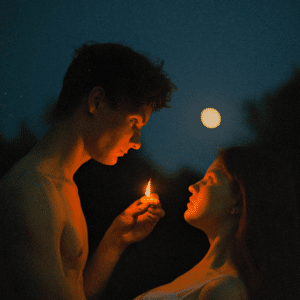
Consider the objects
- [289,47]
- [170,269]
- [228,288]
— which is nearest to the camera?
[228,288]

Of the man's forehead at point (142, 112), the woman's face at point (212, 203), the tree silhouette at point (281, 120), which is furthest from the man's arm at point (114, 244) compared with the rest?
the tree silhouette at point (281, 120)

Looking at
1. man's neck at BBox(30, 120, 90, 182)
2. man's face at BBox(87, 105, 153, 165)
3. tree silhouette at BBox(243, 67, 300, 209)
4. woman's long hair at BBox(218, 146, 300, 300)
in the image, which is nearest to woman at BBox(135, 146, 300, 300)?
woman's long hair at BBox(218, 146, 300, 300)

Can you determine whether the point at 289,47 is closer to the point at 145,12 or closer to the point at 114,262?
the point at 145,12

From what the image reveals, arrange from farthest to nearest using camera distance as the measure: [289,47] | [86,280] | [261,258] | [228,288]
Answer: [289,47], [86,280], [261,258], [228,288]

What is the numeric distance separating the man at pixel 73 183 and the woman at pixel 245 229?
0.28 m

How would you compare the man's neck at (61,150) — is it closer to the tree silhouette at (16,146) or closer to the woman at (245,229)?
the tree silhouette at (16,146)

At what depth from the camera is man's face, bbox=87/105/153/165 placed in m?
1.28

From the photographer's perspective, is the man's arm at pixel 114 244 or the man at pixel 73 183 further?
the man's arm at pixel 114 244

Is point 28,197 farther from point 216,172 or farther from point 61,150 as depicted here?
point 216,172

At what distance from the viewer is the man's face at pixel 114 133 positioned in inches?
50.3

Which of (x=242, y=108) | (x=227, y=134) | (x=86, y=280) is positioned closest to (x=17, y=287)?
(x=86, y=280)

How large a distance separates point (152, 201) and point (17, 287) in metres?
0.65

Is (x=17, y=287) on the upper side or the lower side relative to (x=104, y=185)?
lower

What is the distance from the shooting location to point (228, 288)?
3.64 ft
